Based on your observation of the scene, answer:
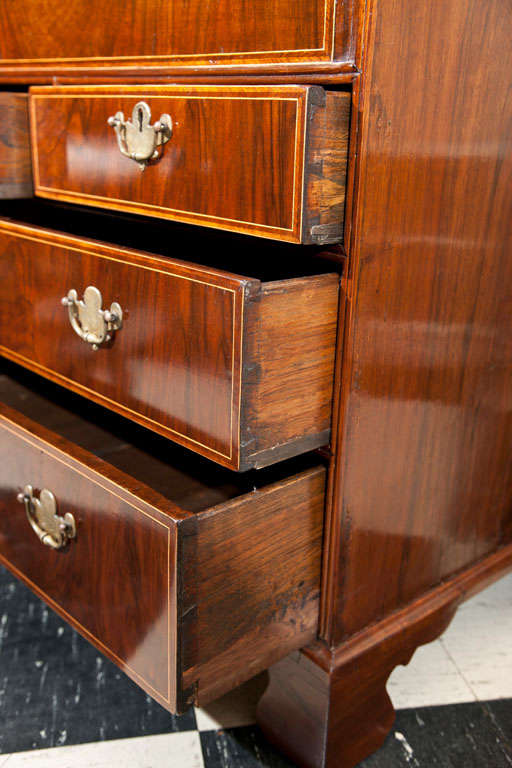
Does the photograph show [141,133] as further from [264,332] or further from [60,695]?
[60,695]

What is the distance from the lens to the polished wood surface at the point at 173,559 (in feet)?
1.90

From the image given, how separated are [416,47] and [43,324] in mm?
418

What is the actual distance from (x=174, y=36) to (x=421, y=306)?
0.30 m

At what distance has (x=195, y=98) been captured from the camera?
0.59 m

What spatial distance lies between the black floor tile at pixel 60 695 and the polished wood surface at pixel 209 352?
1.10 ft

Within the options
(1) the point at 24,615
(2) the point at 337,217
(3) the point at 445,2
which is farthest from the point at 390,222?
(1) the point at 24,615

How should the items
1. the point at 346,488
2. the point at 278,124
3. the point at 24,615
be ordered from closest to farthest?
the point at 278,124, the point at 346,488, the point at 24,615

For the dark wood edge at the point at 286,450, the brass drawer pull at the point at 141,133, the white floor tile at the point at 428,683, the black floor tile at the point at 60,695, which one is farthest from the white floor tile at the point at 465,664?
the brass drawer pull at the point at 141,133

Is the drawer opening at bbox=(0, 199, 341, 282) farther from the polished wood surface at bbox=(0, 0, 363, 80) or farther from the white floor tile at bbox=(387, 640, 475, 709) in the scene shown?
the white floor tile at bbox=(387, 640, 475, 709)

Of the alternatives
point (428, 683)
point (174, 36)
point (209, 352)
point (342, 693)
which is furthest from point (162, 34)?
point (428, 683)

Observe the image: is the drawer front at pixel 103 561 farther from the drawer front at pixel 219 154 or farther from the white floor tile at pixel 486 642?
the white floor tile at pixel 486 642

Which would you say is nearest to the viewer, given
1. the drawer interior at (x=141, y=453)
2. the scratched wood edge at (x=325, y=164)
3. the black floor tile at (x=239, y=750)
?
the scratched wood edge at (x=325, y=164)

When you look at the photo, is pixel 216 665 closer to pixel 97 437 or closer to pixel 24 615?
pixel 97 437

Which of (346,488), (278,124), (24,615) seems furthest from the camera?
(24,615)
